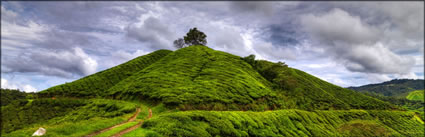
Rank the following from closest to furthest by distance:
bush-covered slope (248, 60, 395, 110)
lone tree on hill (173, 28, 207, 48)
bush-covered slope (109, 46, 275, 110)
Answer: bush-covered slope (109, 46, 275, 110) < bush-covered slope (248, 60, 395, 110) < lone tree on hill (173, 28, 207, 48)

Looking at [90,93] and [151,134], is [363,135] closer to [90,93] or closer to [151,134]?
[151,134]

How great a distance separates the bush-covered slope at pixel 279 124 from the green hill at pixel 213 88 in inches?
389

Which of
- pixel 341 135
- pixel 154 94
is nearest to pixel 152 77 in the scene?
pixel 154 94

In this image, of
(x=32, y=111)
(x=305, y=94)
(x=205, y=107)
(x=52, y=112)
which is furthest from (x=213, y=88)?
(x=32, y=111)

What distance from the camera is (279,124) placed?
4178 centimetres

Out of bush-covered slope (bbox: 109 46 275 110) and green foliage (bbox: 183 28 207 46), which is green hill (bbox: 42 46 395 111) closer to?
bush-covered slope (bbox: 109 46 275 110)

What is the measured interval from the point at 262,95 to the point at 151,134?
50704mm

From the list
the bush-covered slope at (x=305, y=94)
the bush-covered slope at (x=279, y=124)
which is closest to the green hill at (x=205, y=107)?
the bush-covered slope at (x=279, y=124)

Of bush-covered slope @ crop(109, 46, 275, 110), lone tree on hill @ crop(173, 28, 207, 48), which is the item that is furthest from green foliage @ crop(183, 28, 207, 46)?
bush-covered slope @ crop(109, 46, 275, 110)

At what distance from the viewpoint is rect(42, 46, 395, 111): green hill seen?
52.6 meters

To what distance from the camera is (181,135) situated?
23.2 meters

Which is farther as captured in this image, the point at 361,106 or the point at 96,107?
the point at 361,106

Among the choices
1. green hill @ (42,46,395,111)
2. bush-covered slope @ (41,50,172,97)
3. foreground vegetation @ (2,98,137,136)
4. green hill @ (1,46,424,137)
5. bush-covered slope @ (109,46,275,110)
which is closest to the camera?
green hill @ (1,46,424,137)

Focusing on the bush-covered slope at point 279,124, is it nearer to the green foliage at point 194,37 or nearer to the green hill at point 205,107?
the green hill at point 205,107
